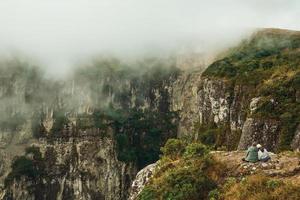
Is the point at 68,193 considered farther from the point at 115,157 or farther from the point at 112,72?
the point at 112,72

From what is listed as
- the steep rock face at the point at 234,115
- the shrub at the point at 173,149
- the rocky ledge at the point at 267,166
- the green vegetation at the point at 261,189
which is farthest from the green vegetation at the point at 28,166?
the green vegetation at the point at 261,189

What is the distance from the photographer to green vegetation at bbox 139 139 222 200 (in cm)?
2323

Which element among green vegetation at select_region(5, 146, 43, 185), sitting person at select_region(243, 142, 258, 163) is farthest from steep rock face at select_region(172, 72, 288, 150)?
green vegetation at select_region(5, 146, 43, 185)

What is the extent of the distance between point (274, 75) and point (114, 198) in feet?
188

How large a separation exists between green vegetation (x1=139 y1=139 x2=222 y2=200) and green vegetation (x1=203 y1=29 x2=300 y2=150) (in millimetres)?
33372

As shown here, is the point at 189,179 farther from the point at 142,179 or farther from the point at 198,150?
the point at 142,179

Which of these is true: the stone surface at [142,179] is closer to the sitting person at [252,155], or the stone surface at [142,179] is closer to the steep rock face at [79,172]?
the sitting person at [252,155]

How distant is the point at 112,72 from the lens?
133 meters

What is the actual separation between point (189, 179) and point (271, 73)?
57.9 meters

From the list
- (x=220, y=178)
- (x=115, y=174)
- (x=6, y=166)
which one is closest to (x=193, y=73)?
(x=115, y=174)

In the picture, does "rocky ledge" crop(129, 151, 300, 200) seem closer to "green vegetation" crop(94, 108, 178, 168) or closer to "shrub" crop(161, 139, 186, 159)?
"shrub" crop(161, 139, 186, 159)

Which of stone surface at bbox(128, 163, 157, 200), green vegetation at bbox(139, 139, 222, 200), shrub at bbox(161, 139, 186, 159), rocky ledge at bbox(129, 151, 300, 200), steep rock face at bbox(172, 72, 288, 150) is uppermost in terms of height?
rocky ledge at bbox(129, 151, 300, 200)

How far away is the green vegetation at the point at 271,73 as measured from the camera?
6262 centimetres

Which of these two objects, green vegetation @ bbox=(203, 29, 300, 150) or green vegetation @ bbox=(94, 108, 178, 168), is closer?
green vegetation @ bbox=(203, 29, 300, 150)
